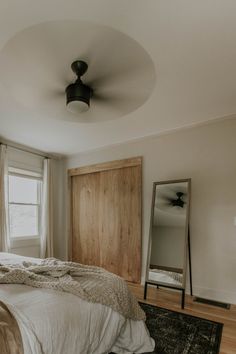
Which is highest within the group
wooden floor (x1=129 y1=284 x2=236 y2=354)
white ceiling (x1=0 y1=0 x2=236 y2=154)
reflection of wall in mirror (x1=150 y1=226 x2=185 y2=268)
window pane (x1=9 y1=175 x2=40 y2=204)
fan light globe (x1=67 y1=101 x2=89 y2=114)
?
white ceiling (x1=0 y1=0 x2=236 y2=154)

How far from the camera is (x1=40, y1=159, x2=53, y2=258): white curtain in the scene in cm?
431

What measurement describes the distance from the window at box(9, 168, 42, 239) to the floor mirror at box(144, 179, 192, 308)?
234 centimetres

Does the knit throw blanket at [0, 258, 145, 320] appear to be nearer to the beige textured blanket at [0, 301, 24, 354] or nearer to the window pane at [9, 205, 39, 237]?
the beige textured blanket at [0, 301, 24, 354]

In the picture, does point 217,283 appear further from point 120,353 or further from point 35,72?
point 35,72

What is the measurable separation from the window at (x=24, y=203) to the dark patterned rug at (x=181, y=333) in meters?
2.66

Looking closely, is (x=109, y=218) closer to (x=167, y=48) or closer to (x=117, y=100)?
(x=117, y=100)

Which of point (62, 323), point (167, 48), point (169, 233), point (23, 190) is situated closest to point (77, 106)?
point (167, 48)

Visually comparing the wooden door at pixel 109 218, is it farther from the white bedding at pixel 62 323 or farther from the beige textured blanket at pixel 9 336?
the beige textured blanket at pixel 9 336

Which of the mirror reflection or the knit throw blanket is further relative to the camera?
the mirror reflection

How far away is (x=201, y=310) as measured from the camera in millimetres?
2607

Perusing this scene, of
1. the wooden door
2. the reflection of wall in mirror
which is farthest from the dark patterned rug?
the wooden door

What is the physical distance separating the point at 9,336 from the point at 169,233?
2.46 metres

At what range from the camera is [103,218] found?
410 centimetres

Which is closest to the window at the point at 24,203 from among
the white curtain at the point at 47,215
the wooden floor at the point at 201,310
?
the white curtain at the point at 47,215
